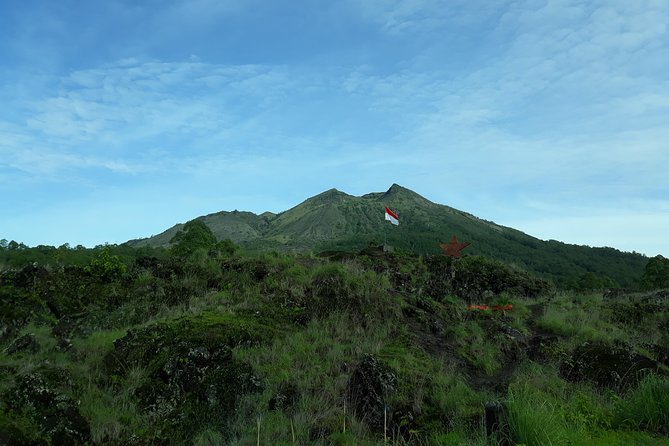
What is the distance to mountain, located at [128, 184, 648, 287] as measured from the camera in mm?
108500

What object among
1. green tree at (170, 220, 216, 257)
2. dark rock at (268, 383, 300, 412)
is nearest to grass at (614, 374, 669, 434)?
dark rock at (268, 383, 300, 412)

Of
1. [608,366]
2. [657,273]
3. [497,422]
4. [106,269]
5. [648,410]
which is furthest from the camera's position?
[657,273]

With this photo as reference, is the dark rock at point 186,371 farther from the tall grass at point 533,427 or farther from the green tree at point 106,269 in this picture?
the green tree at point 106,269

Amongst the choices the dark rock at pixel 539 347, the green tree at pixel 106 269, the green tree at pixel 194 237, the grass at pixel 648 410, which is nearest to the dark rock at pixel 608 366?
the dark rock at pixel 539 347

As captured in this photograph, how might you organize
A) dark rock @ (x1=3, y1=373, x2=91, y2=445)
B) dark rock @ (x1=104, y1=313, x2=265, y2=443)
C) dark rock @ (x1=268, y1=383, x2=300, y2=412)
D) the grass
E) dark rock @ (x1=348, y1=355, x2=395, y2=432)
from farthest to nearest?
dark rock @ (x1=268, y1=383, x2=300, y2=412) → dark rock @ (x1=104, y1=313, x2=265, y2=443) → dark rock @ (x1=348, y1=355, x2=395, y2=432) → dark rock @ (x1=3, y1=373, x2=91, y2=445) → the grass

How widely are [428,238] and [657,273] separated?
71139 mm

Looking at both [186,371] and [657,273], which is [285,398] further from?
[657,273]

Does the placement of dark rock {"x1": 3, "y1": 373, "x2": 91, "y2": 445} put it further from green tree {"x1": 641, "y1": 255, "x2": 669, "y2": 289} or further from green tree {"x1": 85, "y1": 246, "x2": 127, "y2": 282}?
green tree {"x1": 641, "y1": 255, "x2": 669, "y2": 289}

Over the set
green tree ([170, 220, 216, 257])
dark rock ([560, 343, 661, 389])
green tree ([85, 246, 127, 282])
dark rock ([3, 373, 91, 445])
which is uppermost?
green tree ([170, 220, 216, 257])

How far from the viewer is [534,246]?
138875 millimetres

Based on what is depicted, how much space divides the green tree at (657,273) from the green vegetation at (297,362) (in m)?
30.7

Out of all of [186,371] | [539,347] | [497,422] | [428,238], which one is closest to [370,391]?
[497,422]

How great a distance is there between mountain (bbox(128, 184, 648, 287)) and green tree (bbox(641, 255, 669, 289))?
109ft

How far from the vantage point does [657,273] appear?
43.6 metres
